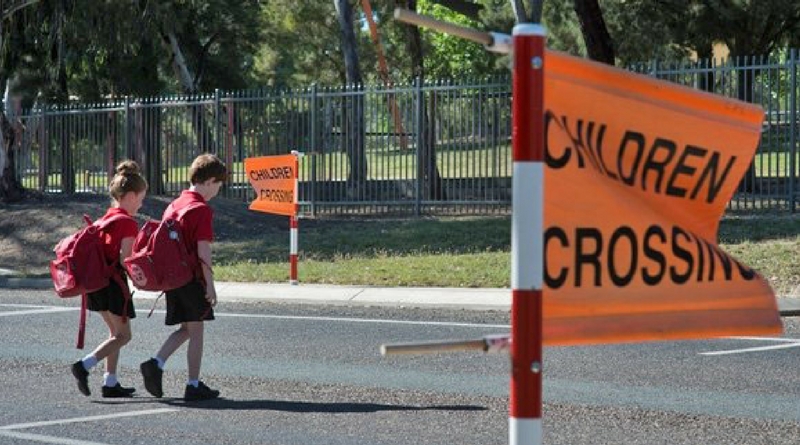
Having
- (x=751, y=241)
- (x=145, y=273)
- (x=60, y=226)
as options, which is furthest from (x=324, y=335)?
(x=60, y=226)

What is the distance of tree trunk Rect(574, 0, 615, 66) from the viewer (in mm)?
26875

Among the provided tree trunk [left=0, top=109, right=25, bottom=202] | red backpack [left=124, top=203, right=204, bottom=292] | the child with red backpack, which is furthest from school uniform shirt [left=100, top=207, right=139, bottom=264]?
tree trunk [left=0, top=109, right=25, bottom=202]

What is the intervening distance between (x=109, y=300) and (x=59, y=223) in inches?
627

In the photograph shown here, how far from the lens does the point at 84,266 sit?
9.87 m

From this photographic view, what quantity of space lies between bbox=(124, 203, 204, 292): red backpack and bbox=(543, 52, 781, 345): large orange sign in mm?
6011

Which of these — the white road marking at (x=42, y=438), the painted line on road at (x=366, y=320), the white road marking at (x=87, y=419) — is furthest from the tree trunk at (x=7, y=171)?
→ the white road marking at (x=42, y=438)

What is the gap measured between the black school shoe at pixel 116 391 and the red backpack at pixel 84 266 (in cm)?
59

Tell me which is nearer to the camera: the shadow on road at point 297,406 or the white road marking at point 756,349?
the shadow on road at point 297,406

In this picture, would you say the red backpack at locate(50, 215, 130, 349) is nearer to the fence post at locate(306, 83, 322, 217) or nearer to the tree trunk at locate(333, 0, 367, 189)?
the tree trunk at locate(333, 0, 367, 189)

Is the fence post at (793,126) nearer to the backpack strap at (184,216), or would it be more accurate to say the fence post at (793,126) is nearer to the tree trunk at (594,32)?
the tree trunk at (594,32)

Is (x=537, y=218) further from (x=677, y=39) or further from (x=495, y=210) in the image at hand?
(x=677, y=39)

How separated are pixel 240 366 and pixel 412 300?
207 inches

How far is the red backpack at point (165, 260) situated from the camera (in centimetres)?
957

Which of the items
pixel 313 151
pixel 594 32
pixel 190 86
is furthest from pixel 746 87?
pixel 190 86
